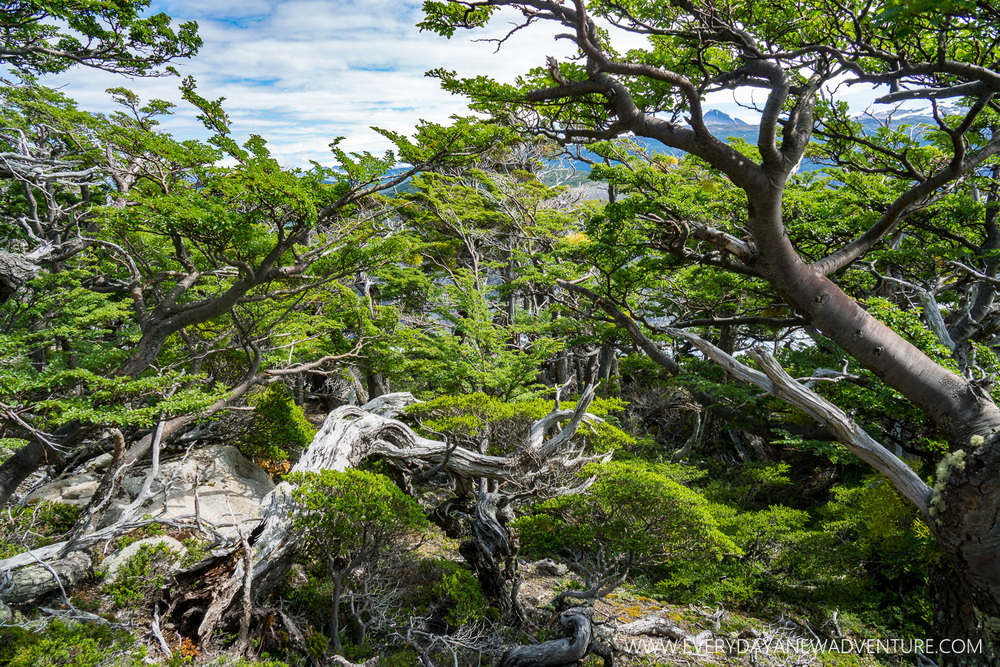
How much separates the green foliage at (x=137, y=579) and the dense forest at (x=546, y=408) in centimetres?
3

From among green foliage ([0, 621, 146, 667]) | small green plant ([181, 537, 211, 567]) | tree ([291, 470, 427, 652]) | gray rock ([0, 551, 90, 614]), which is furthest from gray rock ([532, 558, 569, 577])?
gray rock ([0, 551, 90, 614])

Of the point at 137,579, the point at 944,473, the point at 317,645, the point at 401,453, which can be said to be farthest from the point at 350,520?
the point at 944,473

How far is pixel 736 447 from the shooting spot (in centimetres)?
1165

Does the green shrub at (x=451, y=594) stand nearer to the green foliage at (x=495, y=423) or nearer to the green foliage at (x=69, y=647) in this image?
the green foliage at (x=495, y=423)

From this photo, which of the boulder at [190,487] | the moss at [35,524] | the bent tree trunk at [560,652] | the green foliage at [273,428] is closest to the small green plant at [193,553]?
the boulder at [190,487]

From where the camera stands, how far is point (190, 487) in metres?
7.09

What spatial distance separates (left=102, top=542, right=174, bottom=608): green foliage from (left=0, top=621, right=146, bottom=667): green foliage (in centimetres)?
48

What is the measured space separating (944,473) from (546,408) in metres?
5.10

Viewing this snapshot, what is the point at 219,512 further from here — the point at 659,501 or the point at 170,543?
the point at 659,501

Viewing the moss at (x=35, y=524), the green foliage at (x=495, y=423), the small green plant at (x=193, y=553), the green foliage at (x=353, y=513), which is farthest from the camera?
the green foliage at (x=495, y=423)

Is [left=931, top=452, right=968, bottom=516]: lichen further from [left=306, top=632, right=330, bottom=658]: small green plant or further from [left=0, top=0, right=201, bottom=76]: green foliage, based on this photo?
[left=0, top=0, right=201, bottom=76]: green foliage

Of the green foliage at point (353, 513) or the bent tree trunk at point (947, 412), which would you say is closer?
the bent tree trunk at point (947, 412)

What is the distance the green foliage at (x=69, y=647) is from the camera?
10.6ft

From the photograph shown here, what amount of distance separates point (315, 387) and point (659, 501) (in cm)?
1198
